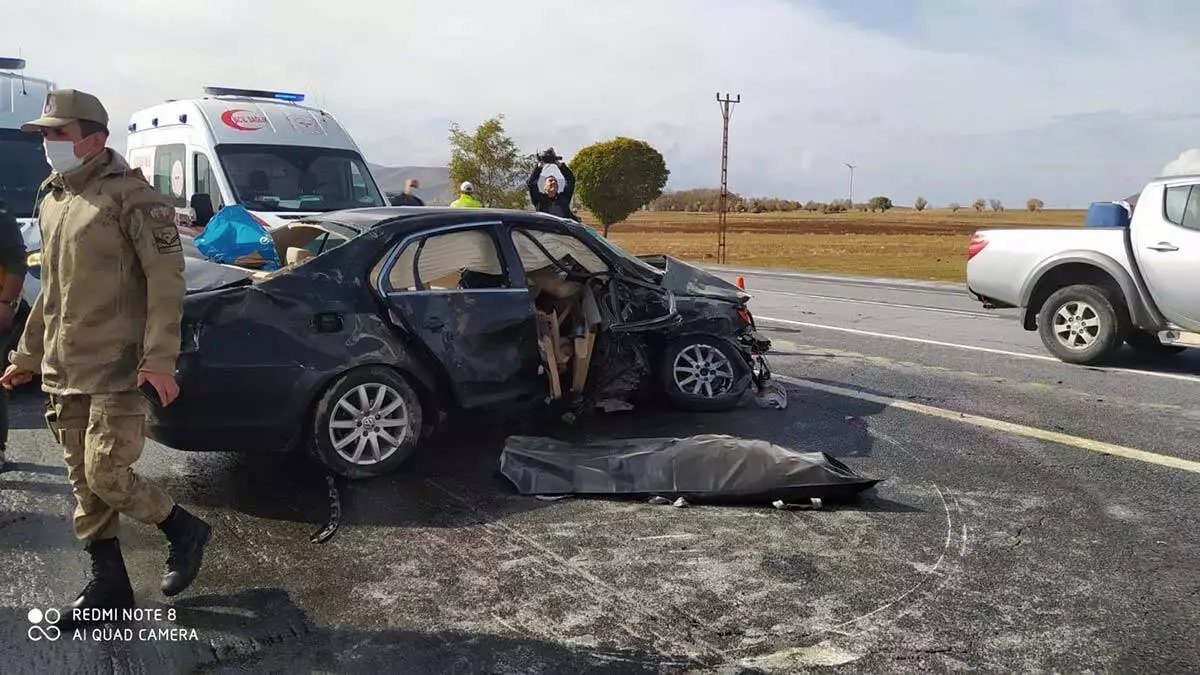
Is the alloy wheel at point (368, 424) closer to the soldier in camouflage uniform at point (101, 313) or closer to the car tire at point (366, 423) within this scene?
the car tire at point (366, 423)

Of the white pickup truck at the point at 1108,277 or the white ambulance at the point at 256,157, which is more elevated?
the white ambulance at the point at 256,157

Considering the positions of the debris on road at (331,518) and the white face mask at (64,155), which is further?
the debris on road at (331,518)

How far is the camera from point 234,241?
634 cm

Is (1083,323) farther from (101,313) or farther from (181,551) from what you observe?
(101,313)

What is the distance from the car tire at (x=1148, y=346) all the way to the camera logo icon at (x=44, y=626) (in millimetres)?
9681

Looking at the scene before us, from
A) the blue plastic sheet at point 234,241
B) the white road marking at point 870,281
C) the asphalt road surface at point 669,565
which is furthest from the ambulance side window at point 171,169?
the white road marking at point 870,281

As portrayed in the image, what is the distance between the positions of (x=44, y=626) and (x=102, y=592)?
220 mm

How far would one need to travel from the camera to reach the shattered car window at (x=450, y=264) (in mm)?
5508

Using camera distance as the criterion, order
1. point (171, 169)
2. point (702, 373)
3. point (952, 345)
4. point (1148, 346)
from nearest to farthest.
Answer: point (702, 373) → point (1148, 346) → point (952, 345) → point (171, 169)

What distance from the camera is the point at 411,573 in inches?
160

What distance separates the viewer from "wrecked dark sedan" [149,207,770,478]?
4.86 meters

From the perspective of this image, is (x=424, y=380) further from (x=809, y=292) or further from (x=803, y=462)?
(x=809, y=292)

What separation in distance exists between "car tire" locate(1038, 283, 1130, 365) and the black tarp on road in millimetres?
5224

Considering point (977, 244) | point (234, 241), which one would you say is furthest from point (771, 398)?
point (977, 244)
